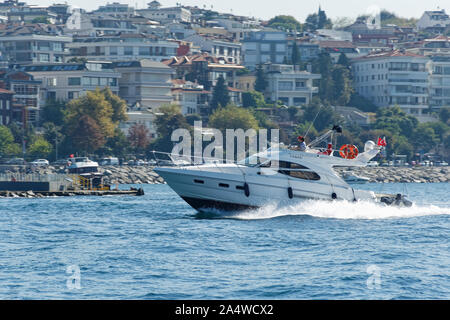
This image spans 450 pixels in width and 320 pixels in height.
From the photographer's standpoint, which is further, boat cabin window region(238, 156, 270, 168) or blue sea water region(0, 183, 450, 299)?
boat cabin window region(238, 156, 270, 168)

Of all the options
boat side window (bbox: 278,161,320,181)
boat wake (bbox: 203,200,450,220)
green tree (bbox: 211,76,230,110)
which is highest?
green tree (bbox: 211,76,230,110)

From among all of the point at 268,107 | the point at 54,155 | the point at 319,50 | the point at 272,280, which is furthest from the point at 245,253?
the point at 319,50

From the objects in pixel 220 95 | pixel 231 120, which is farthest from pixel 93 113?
pixel 220 95

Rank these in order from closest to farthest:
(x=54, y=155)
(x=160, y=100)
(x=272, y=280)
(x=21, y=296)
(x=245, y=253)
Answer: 1. (x=21, y=296)
2. (x=272, y=280)
3. (x=245, y=253)
4. (x=54, y=155)
5. (x=160, y=100)

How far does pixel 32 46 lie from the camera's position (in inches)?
5591

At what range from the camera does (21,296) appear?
23562 millimetres

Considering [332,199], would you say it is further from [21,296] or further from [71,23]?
[71,23]

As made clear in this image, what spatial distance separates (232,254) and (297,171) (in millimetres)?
10213

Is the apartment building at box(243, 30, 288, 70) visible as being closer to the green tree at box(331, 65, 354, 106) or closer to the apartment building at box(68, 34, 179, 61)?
the green tree at box(331, 65, 354, 106)

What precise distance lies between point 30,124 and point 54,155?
7825 mm

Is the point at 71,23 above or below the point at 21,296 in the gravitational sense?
above

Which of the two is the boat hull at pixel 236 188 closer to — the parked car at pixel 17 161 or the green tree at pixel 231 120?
the parked car at pixel 17 161

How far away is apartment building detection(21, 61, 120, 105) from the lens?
123 meters

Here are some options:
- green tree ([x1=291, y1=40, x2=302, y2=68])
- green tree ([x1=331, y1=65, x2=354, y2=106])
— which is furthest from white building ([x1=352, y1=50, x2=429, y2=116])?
green tree ([x1=291, y1=40, x2=302, y2=68])
